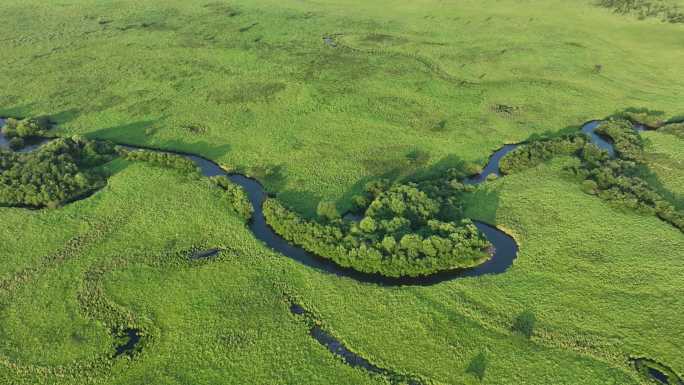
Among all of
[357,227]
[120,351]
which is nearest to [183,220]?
A: [120,351]

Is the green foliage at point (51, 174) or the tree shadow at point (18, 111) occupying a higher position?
the tree shadow at point (18, 111)

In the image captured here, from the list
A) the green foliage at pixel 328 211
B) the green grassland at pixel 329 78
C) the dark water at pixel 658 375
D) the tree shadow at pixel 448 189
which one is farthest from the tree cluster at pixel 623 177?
the green foliage at pixel 328 211

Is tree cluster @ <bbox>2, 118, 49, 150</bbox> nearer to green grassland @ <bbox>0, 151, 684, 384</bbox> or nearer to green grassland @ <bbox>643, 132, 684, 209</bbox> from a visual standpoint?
green grassland @ <bbox>0, 151, 684, 384</bbox>

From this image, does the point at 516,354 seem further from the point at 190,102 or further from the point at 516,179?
the point at 190,102

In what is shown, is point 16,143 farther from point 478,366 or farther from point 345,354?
point 478,366

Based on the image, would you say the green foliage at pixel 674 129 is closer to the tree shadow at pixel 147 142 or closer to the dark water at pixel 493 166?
the dark water at pixel 493 166

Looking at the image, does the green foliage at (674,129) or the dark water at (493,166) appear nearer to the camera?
the dark water at (493,166)

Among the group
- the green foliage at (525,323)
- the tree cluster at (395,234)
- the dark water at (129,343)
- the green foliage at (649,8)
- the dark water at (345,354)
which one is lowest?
the dark water at (129,343)
